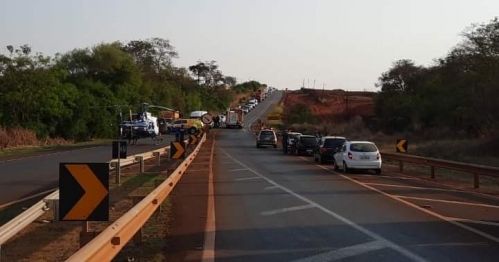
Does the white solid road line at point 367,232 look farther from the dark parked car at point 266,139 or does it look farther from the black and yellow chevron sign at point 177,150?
the dark parked car at point 266,139

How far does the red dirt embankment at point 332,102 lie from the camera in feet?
429

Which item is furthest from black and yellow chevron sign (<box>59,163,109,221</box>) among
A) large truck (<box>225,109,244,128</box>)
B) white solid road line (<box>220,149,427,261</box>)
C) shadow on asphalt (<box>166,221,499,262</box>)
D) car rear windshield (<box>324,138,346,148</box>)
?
large truck (<box>225,109,244,128</box>)

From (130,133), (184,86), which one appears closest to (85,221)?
(130,133)

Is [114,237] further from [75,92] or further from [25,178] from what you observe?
[75,92]

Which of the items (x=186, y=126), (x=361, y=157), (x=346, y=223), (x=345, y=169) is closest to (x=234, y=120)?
(x=186, y=126)

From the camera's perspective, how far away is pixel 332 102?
15762 cm

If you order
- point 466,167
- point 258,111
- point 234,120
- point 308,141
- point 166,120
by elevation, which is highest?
point 258,111

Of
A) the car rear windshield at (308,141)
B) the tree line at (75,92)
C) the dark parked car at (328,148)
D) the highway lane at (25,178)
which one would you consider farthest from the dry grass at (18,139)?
the dark parked car at (328,148)

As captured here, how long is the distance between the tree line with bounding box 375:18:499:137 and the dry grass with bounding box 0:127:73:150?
3390cm

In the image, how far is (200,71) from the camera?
170 metres

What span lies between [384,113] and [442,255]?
8111 cm

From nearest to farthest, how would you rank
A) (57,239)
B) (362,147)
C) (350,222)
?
(57,239) → (350,222) → (362,147)

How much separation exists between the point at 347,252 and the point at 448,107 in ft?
206

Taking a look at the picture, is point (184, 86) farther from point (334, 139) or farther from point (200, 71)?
point (334, 139)
